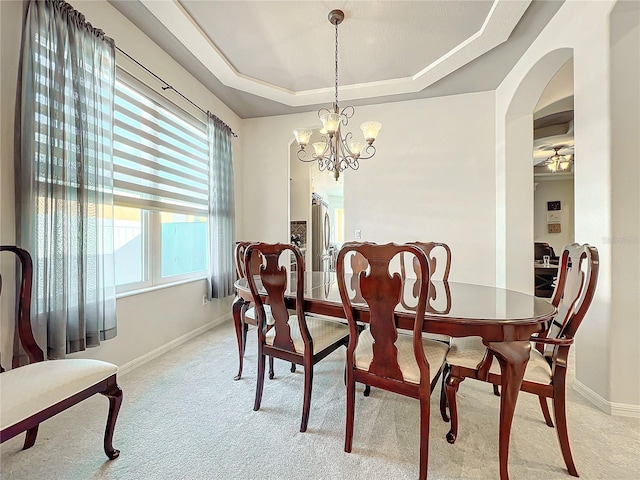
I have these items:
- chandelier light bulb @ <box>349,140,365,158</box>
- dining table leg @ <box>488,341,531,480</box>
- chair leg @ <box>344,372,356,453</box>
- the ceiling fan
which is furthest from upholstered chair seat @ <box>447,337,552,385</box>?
the ceiling fan

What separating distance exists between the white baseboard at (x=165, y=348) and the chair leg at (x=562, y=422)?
2.86 m

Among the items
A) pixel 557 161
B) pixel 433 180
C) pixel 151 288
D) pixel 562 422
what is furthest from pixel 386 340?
pixel 557 161

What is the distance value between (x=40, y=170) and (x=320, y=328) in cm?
194

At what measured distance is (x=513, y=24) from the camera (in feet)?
7.82

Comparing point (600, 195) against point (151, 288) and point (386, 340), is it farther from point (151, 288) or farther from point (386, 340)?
point (151, 288)

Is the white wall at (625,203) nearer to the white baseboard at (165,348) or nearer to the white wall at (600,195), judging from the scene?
the white wall at (600,195)

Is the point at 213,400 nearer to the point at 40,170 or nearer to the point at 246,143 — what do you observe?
the point at 40,170

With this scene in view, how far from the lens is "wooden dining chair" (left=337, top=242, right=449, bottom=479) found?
1319mm

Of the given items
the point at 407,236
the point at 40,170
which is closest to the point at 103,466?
the point at 40,170

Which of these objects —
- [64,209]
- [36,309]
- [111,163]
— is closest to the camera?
[36,309]

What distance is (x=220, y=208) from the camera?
3.58 m

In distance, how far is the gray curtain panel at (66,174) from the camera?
166cm

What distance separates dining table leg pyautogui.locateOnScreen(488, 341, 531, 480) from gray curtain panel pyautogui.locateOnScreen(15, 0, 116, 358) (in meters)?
2.39

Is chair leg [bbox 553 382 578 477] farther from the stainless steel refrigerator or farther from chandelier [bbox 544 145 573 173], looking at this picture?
chandelier [bbox 544 145 573 173]
